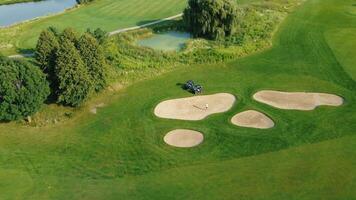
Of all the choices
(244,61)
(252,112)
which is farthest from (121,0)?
(252,112)

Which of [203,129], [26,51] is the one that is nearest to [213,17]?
[203,129]

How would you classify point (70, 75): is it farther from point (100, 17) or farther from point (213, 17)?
point (100, 17)

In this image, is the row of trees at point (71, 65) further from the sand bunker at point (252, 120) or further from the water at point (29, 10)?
the water at point (29, 10)

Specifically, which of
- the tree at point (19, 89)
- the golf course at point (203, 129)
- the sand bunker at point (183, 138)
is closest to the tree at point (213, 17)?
the golf course at point (203, 129)

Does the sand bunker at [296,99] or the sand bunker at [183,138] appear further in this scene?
the sand bunker at [296,99]

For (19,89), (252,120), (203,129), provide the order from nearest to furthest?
(19,89) < (203,129) < (252,120)

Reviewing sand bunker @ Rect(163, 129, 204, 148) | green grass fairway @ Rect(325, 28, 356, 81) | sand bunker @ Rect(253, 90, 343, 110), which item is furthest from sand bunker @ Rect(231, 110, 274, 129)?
green grass fairway @ Rect(325, 28, 356, 81)
